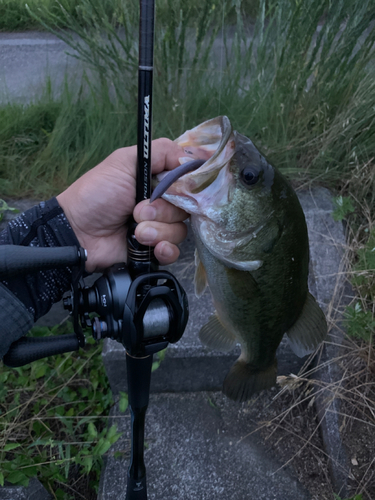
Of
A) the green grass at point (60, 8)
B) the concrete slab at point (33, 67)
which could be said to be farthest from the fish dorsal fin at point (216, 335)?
the concrete slab at point (33, 67)

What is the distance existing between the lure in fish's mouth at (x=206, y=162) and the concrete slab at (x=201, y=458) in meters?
1.53

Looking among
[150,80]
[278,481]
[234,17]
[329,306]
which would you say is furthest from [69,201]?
[234,17]

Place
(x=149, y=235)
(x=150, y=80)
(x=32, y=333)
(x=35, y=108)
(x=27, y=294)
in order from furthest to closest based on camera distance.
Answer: (x=35, y=108), (x=32, y=333), (x=27, y=294), (x=149, y=235), (x=150, y=80)

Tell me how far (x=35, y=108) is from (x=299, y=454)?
9.96ft

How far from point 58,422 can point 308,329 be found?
5.18ft

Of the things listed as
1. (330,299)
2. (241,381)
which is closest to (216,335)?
(241,381)

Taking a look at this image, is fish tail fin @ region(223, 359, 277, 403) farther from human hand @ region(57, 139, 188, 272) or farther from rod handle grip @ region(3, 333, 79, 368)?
rod handle grip @ region(3, 333, 79, 368)

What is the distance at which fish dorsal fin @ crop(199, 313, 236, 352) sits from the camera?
1.52 m

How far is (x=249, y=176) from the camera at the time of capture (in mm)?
1172

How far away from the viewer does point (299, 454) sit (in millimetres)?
2021

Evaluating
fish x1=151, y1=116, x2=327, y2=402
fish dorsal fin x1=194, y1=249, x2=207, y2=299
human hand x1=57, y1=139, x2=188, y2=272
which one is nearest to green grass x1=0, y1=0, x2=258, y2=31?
human hand x1=57, y1=139, x2=188, y2=272

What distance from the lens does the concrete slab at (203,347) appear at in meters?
2.13

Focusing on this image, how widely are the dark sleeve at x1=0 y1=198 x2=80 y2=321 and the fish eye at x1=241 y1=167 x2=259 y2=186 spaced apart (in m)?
0.75

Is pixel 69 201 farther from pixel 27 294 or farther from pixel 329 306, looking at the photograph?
pixel 329 306
